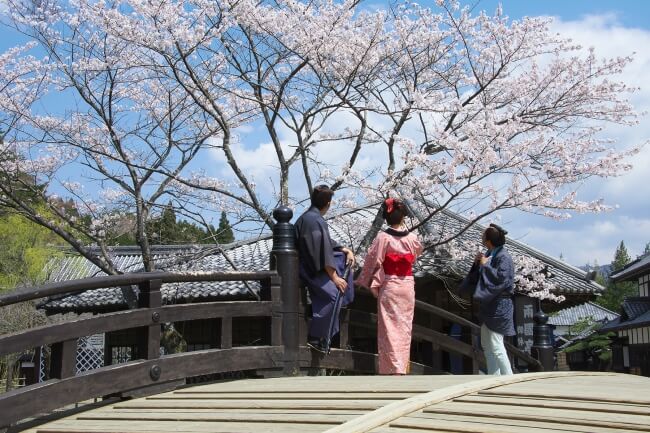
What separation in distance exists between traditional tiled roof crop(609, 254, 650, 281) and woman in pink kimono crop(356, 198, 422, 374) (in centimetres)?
2260

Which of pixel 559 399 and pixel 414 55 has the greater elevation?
pixel 414 55

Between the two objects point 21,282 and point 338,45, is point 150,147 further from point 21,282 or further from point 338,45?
point 21,282

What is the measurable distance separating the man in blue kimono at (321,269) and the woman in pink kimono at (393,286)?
1.05 feet

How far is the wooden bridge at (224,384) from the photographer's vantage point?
3.84m

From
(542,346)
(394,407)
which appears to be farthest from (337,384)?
(542,346)

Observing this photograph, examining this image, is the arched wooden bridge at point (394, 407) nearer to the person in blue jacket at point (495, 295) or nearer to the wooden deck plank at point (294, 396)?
the wooden deck plank at point (294, 396)

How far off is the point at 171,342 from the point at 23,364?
15.0 metres

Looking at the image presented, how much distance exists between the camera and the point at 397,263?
6.22 metres

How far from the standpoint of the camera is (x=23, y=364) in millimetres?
26141

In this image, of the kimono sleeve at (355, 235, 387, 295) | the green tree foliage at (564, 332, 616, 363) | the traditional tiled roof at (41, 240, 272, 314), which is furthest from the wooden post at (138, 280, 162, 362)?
the green tree foliage at (564, 332, 616, 363)

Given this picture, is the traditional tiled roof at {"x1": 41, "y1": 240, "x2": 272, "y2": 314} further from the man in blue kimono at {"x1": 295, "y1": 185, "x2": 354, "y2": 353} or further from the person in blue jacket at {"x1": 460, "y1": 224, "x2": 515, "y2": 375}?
the man in blue kimono at {"x1": 295, "y1": 185, "x2": 354, "y2": 353}

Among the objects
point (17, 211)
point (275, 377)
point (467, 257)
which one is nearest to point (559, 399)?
point (275, 377)

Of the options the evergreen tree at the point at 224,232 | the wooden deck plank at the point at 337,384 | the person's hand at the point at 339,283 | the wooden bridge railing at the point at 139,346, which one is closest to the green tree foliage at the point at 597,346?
the evergreen tree at the point at 224,232

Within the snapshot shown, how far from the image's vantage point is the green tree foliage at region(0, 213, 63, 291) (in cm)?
2752
